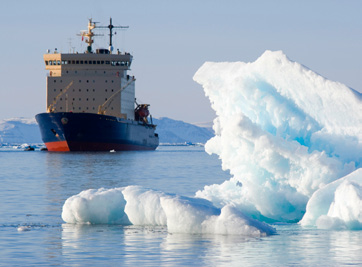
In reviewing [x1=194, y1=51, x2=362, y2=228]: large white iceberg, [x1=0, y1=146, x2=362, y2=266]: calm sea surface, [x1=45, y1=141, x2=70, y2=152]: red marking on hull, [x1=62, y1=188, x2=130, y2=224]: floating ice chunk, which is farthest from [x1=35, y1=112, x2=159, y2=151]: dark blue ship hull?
[x1=62, y1=188, x2=130, y2=224]: floating ice chunk

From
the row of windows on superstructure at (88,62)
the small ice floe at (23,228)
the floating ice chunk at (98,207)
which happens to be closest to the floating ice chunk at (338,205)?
the floating ice chunk at (98,207)

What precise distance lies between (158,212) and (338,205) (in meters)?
4.37

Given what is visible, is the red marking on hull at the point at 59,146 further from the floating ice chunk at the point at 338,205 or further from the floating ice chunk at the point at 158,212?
the floating ice chunk at the point at 338,205

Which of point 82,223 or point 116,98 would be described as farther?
point 116,98

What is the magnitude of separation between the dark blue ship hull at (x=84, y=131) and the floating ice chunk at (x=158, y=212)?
8216 centimetres

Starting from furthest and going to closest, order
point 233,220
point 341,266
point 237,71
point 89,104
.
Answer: point 89,104, point 237,71, point 233,220, point 341,266

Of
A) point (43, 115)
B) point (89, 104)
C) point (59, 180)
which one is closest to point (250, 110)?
point (59, 180)

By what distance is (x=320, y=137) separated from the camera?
65.0ft

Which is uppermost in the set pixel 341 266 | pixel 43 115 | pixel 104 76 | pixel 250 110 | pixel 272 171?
pixel 104 76

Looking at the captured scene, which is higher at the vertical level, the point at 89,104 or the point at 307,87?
the point at 89,104

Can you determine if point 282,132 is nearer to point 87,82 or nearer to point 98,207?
point 98,207

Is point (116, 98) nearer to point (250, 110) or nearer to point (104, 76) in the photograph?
point (104, 76)

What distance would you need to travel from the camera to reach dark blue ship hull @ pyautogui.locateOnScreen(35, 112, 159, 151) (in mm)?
101875

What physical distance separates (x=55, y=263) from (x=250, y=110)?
826 cm
